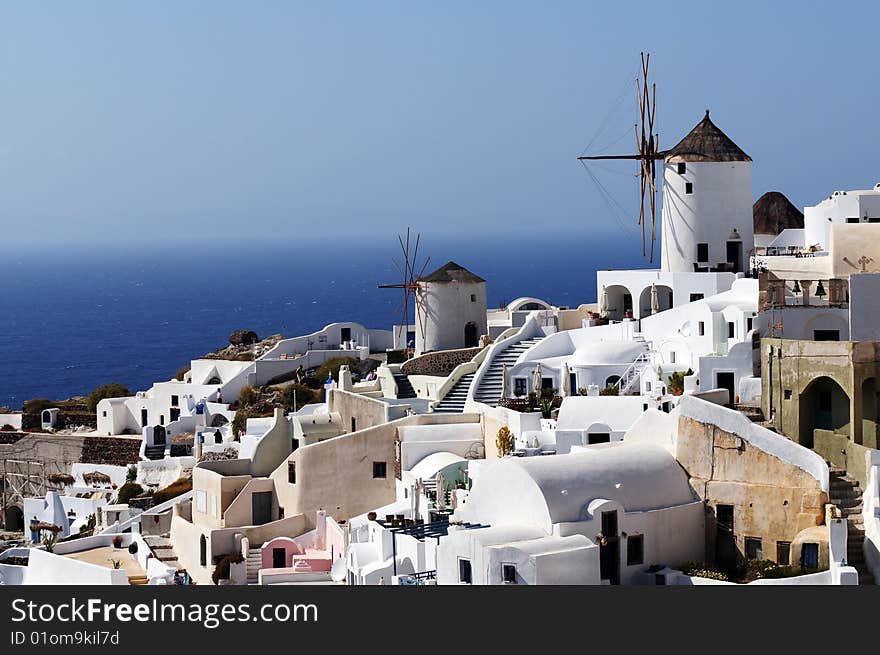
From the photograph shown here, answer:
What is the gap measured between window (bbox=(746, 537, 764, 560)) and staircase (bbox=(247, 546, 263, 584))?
382 inches

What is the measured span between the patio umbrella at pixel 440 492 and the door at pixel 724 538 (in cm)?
586

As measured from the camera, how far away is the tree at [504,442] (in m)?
36.7

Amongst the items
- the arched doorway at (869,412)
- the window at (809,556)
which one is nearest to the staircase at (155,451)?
the arched doorway at (869,412)

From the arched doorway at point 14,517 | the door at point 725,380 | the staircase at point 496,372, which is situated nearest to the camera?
the door at point 725,380

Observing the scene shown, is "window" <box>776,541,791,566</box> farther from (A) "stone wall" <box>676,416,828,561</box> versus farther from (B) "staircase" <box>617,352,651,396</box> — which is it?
(B) "staircase" <box>617,352,651,396</box>

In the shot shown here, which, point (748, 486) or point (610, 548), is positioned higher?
point (748, 486)

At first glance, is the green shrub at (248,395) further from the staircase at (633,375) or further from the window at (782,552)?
the window at (782,552)

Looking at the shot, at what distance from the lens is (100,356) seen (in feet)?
381

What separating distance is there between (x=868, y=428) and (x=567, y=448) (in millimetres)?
6543

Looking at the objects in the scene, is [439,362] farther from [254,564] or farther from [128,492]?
[254,564]

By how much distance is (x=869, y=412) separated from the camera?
103 ft

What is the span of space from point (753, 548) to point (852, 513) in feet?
5.90

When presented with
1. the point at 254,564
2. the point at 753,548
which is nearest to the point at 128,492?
the point at 254,564

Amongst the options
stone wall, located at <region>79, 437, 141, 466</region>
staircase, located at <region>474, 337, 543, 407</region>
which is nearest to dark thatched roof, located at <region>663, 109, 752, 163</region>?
staircase, located at <region>474, 337, 543, 407</region>
